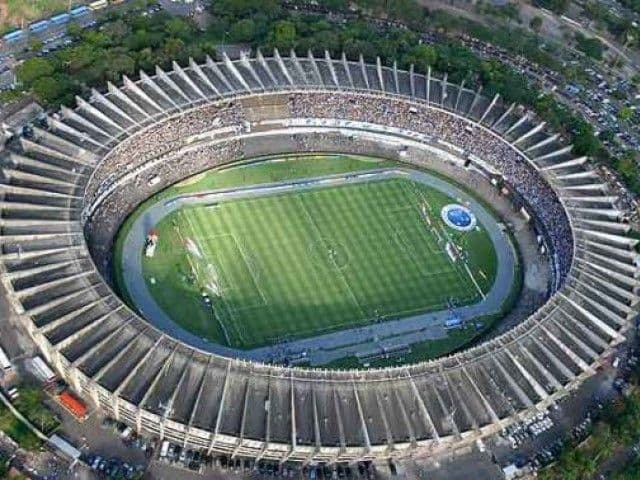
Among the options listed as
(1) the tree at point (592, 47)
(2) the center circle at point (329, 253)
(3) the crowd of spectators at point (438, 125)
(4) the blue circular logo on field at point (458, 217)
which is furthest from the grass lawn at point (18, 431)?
(1) the tree at point (592, 47)

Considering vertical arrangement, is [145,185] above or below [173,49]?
below

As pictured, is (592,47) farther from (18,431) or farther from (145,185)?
(18,431)

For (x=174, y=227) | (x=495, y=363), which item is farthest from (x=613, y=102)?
(x=174, y=227)

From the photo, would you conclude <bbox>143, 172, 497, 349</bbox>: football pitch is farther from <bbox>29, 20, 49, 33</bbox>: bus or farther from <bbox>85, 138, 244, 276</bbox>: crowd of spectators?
<bbox>29, 20, 49, 33</bbox>: bus

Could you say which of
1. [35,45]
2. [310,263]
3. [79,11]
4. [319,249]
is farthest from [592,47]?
[35,45]

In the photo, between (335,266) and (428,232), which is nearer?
(335,266)
